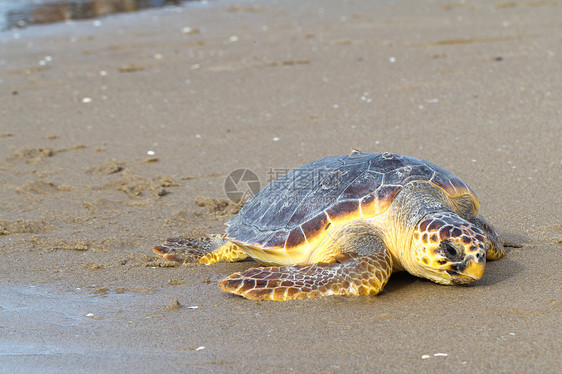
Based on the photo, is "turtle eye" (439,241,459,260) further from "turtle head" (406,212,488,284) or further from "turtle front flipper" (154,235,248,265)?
"turtle front flipper" (154,235,248,265)

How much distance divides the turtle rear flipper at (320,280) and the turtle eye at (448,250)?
308mm

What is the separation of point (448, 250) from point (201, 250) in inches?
63.9

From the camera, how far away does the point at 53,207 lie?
4766mm

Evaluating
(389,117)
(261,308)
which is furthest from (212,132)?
(261,308)

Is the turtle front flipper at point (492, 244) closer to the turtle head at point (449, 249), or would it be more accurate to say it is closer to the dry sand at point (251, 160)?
the dry sand at point (251, 160)

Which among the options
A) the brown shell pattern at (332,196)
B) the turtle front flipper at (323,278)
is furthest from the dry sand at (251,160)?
the brown shell pattern at (332,196)

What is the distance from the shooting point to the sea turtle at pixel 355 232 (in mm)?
3027

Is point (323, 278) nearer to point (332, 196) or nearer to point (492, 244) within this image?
point (332, 196)

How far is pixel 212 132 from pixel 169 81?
2.05 m

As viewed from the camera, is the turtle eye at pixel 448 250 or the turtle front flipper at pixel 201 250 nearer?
the turtle eye at pixel 448 250

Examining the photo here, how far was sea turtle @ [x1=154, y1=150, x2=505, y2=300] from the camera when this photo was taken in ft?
9.93

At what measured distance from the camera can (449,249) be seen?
297 cm

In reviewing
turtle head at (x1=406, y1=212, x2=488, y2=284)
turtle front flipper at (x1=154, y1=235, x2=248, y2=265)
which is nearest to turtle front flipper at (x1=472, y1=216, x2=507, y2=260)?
turtle head at (x1=406, y1=212, x2=488, y2=284)

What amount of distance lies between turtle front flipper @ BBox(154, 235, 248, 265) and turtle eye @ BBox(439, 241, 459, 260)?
4.67 ft
